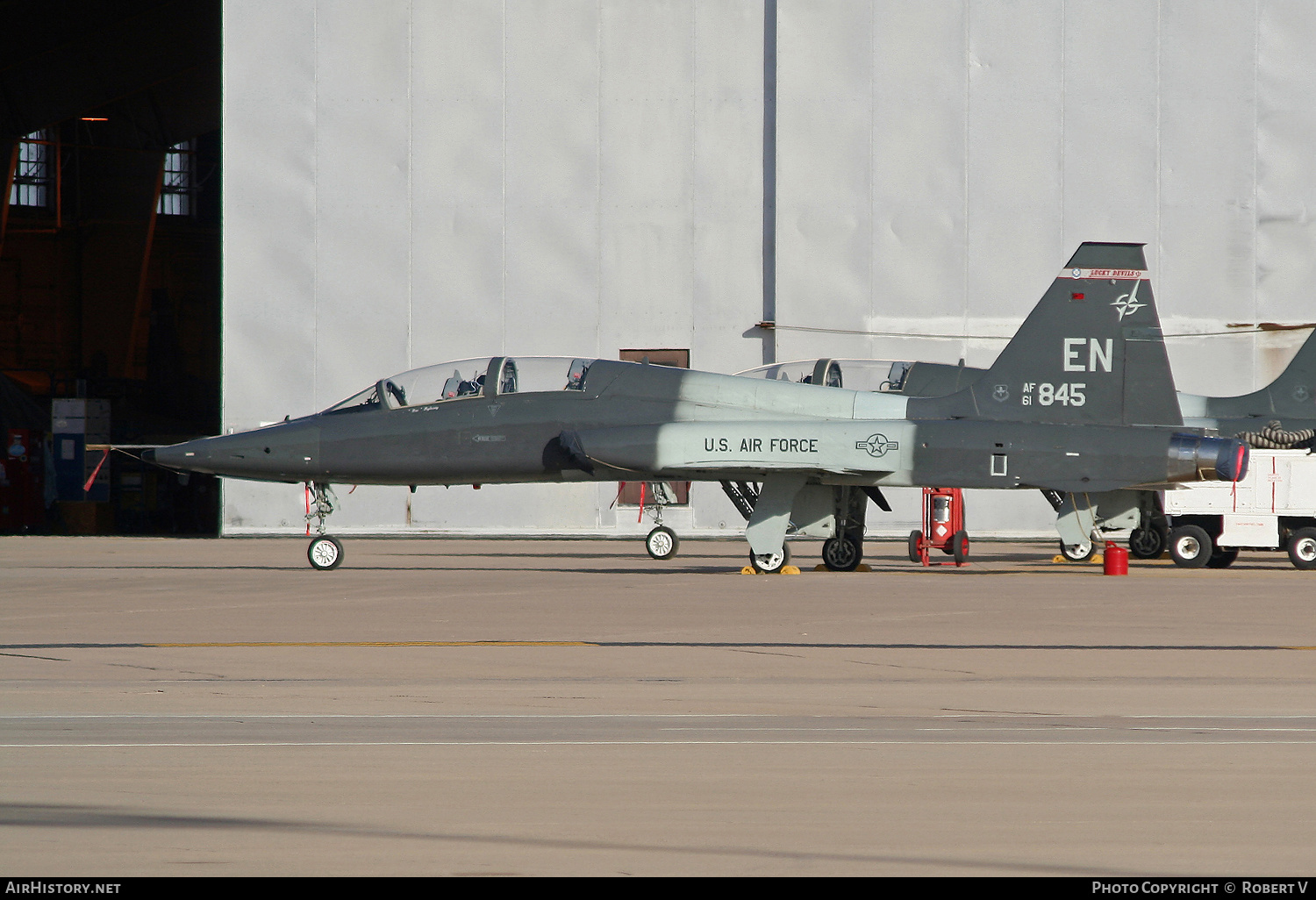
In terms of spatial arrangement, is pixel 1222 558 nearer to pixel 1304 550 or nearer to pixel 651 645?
pixel 1304 550

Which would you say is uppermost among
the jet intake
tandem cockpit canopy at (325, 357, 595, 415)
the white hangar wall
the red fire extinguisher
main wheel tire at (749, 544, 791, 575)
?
the white hangar wall

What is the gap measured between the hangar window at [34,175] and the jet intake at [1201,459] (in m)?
41.3

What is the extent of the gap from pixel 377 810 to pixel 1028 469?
12518 millimetres

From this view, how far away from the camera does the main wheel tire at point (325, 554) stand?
1755 cm

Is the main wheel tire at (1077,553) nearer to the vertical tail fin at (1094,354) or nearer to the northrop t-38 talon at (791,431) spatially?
the northrop t-38 talon at (791,431)

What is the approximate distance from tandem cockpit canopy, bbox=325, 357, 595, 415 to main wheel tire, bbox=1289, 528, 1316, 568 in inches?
384

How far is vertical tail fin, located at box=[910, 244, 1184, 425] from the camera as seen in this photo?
16.2 m

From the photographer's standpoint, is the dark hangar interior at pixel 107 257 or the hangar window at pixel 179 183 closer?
the dark hangar interior at pixel 107 257

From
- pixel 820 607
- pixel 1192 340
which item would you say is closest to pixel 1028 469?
pixel 820 607

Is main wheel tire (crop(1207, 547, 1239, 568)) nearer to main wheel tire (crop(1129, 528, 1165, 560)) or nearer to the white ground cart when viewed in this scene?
the white ground cart

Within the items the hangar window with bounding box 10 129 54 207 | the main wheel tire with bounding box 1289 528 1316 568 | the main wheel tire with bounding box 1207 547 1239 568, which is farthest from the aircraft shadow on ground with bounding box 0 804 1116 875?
the hangar window with bounding box 10 129 54 207

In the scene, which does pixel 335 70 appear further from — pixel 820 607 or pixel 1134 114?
pixel 820 607

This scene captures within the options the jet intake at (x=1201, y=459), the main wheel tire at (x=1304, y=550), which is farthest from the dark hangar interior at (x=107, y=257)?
the main wheel tire at (x=1304, y=550)

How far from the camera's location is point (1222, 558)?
65.1ft
